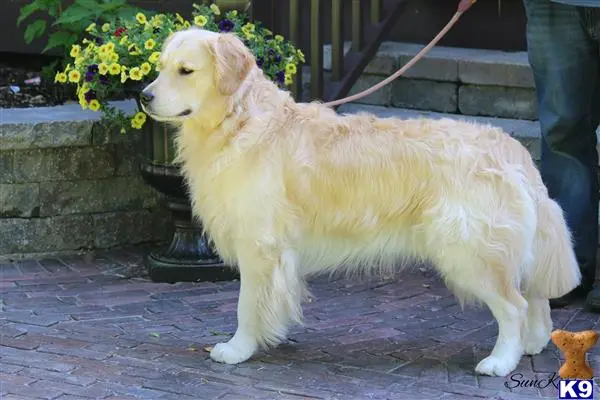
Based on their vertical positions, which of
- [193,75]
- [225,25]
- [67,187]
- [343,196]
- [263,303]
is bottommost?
[263,303]

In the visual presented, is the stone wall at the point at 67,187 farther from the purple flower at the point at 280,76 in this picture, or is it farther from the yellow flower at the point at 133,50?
the purple flower at the point at 280,76

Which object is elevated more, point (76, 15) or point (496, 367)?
point (76, 15)

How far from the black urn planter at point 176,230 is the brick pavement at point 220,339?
0.28 feet

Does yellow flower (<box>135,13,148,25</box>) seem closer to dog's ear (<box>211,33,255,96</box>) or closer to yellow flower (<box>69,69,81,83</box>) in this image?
yellow flower (<box>69,69,81,83</box>)

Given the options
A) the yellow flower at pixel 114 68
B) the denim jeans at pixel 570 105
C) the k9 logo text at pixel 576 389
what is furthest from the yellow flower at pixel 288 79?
the k9 logo text at pixel 576 389

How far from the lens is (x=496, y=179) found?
440 cm

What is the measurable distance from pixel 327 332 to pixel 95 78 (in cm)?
175

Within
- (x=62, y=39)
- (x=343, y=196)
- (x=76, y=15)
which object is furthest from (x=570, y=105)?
(x=62, y=39)

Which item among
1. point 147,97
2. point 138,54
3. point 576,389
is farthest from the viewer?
point 138,54

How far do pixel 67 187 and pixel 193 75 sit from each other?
79.4 inches

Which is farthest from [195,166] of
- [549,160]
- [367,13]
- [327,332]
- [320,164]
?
[367,13]

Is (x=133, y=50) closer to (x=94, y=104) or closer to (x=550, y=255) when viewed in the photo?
(x=94, y=104)

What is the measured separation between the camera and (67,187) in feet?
20.3

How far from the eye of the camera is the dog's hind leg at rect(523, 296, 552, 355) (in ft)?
15.5
